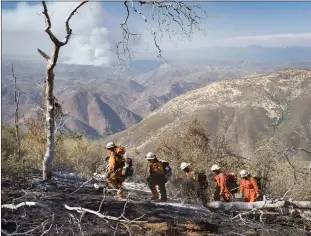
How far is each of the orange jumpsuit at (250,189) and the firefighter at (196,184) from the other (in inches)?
43.4

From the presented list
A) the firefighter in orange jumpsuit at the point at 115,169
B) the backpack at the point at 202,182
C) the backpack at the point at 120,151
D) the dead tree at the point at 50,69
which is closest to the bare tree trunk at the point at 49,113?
the dead tree at the point at 50,69

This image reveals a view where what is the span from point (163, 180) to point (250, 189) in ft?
8.31

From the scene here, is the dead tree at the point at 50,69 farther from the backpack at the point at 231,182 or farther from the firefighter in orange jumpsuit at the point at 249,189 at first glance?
the firefighter in orange jumpsuit at the point at 249,189

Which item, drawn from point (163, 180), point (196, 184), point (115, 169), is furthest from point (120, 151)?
point (196, 184)

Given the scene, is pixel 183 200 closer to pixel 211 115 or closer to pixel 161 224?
pixel 161 224

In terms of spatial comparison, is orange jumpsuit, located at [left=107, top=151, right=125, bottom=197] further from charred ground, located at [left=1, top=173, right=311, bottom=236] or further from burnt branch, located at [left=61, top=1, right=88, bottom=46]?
burnt branch, located at [left=61, top=1, right=88, bottom=46]

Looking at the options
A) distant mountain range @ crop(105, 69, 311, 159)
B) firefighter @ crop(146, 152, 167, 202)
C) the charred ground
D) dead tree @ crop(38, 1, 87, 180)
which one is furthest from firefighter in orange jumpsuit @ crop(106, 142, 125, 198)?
distant mountain range @ crop(105, 69, 311, 159)

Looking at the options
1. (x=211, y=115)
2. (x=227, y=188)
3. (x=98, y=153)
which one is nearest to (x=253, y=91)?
(x=211, y=115)

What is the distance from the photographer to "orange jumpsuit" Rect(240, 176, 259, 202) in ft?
39.1

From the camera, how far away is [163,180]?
11.8m

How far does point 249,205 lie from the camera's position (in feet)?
36.5

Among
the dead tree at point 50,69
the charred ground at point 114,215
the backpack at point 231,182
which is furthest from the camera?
the backpack at point 231,182

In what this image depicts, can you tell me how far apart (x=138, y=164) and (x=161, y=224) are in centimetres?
1597

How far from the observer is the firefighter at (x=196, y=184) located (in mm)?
12405
